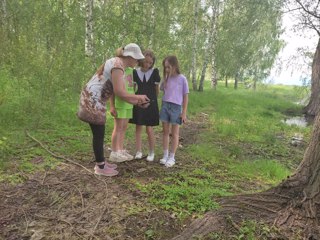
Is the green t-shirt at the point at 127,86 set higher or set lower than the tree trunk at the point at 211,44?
lower

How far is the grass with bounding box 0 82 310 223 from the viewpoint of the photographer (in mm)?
4477

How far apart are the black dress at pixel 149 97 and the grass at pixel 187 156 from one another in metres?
0.90

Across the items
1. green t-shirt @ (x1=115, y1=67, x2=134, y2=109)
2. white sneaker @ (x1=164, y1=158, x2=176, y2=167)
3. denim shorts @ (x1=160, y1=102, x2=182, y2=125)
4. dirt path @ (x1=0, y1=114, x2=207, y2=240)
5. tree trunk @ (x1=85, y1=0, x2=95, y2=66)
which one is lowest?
dirt path @ (x1=0, y1=114, x2=207, y2=240)

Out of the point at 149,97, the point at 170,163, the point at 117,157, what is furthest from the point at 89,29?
the point at 170,163

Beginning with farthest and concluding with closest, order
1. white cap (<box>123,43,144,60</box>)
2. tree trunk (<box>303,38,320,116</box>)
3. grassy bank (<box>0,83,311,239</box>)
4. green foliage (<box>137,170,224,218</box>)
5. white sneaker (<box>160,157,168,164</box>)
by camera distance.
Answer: tree trunk (<box>303,38,320,116</box>) → white sneaker (<box>160,157,168,164</box>) → white cap (<box>123,43,144,60</box>) → grassy bank (<box>0,83,311,239</box>) → green foliage (<box>137,170,224,218</box>)

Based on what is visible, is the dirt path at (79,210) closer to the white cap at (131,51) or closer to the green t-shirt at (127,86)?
the green t-shirt at (127,86)

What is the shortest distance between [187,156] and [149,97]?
1.58m

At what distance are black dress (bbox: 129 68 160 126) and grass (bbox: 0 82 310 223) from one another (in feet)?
2.94

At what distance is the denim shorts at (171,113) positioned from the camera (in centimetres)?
551

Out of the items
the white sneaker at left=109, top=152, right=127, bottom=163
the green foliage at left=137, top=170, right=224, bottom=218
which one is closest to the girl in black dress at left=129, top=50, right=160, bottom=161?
the white sneaker at left=109, top=152, right=127, bottom=163

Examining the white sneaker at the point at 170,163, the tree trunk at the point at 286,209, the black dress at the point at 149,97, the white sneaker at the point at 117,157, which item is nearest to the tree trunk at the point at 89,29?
the black dress at the point at 149,97

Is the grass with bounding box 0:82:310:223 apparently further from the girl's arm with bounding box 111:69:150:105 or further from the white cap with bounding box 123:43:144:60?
the white cap with bounding box 123:43:144:60

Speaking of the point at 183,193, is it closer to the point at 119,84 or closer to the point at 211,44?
the point at 119,84

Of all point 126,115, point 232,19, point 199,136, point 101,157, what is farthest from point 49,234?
point 232,19
